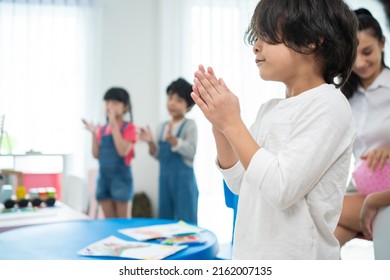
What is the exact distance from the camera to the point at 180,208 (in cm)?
141

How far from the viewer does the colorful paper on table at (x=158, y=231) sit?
72 cm

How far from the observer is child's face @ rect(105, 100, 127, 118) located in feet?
5.01

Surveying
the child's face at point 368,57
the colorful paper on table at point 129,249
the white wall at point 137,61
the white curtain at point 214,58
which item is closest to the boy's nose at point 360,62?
the child's face at point 368,57

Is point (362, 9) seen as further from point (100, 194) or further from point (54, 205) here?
point (100, 194)

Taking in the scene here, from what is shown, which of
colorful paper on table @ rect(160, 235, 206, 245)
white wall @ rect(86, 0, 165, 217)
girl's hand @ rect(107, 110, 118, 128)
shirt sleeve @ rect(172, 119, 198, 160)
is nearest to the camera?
colorful paper on table @ rect(160, 235, 206, 245)

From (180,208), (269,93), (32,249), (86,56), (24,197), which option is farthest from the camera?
(86,56)

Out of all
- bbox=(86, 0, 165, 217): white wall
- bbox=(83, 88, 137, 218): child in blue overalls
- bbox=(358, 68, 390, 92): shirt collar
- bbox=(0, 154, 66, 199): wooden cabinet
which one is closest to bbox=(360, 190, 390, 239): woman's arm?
bbox=(358, 68, 390, 92): shirt collar

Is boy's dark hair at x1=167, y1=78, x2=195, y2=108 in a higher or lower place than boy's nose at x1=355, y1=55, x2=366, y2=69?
lower

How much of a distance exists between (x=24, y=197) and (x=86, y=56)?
2.66ft

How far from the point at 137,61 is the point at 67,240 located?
1395 mm

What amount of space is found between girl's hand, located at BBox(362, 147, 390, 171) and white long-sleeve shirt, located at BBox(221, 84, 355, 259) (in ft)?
1.07

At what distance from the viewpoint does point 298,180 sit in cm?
37

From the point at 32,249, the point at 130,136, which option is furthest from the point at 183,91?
the point at 32,249

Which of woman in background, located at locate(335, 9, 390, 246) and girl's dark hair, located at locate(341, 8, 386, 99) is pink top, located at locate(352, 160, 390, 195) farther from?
girl's dark hair, located at locate(341, 8, 386, 99)
